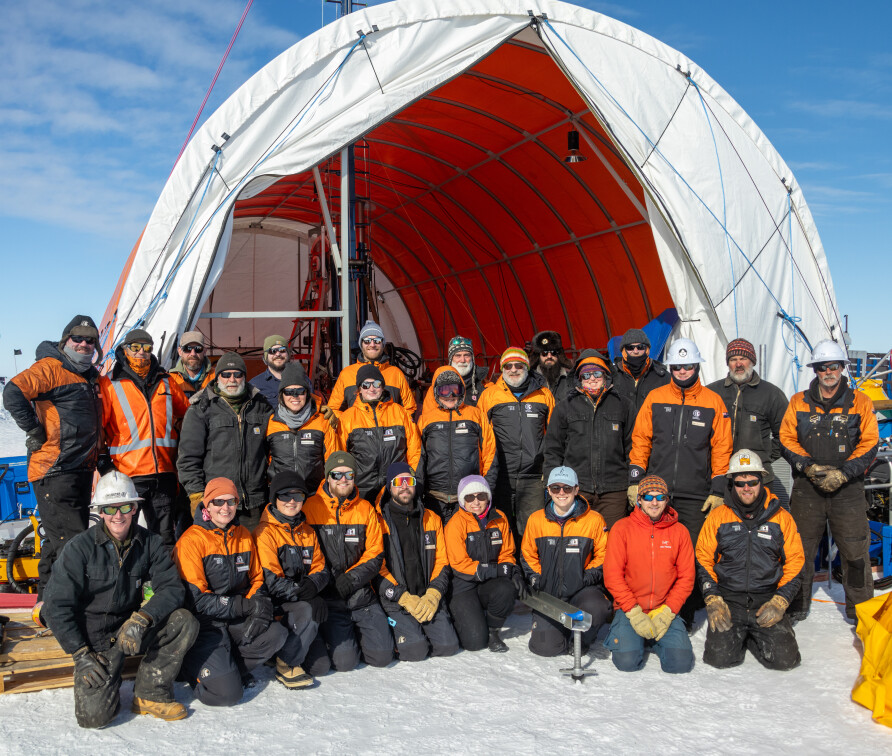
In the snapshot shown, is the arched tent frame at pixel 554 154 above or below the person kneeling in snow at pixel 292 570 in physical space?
above

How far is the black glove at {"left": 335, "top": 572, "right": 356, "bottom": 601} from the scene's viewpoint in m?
4.54

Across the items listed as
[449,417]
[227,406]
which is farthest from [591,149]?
[227,406]

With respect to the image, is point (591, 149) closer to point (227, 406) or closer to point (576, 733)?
point (227, 406)

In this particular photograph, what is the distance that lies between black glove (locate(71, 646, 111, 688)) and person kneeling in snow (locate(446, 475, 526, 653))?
1.99m

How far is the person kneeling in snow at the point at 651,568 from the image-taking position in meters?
4.45

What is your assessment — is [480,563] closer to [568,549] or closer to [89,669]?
[568,549]

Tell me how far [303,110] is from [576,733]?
15.4 feet

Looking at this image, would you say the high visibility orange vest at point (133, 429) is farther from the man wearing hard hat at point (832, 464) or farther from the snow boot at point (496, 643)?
the man wearing hard hat at point (832, 464)

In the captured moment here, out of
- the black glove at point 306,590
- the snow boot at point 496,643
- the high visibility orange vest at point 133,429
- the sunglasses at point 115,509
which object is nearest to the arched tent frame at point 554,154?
the high visibility orange vest at point 133,429

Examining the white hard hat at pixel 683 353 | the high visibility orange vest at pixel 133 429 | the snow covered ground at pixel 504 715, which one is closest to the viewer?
the snow covered ground at pixel 504 715

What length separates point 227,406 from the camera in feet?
15.7

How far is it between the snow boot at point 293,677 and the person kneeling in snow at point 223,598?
99 mm

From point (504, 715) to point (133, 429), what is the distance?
9.00ft

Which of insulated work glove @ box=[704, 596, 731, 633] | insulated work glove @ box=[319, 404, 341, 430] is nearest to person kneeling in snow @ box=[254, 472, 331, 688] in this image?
insulated work glove @ box=[319, 404, 341, 430]
